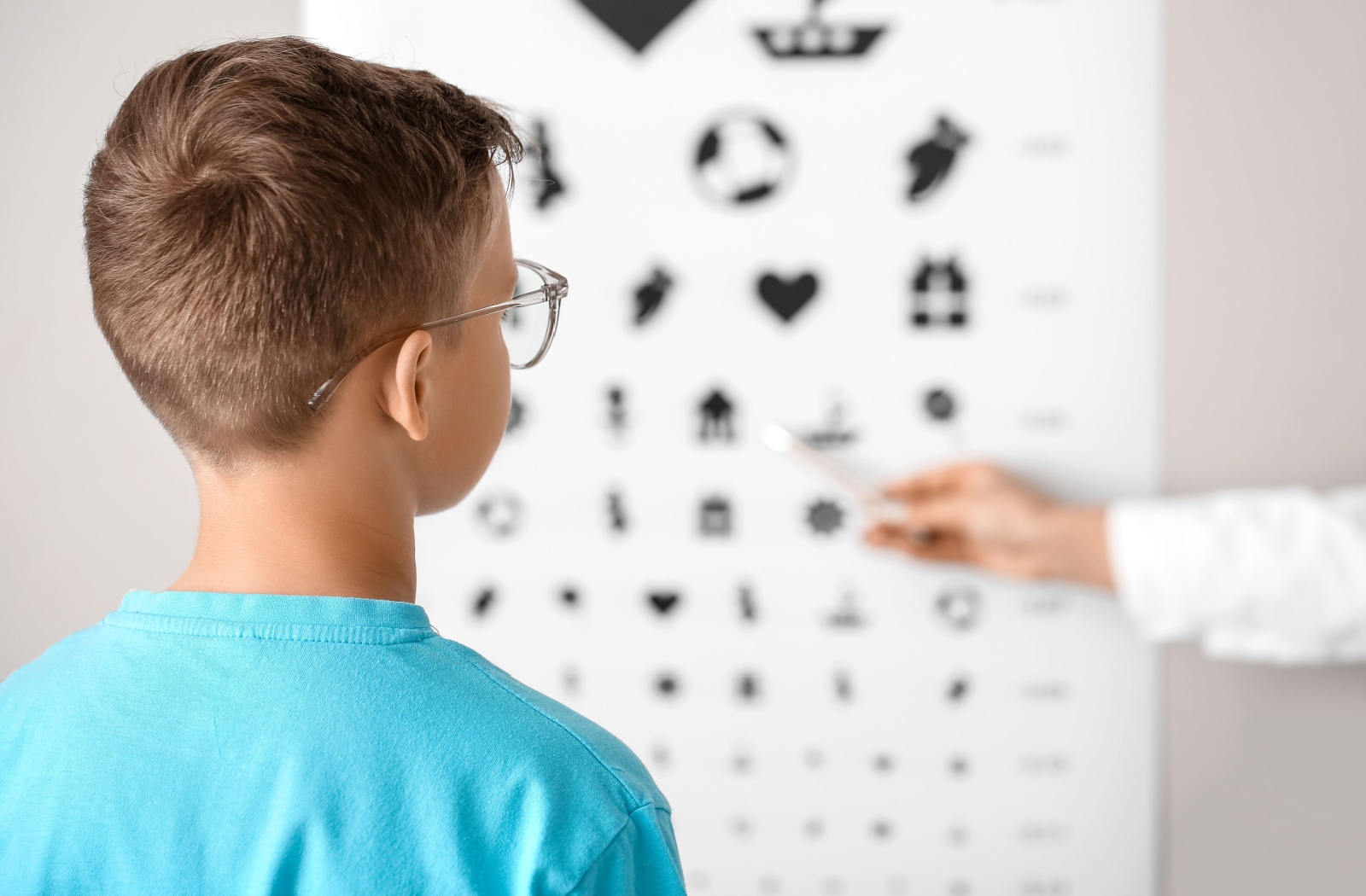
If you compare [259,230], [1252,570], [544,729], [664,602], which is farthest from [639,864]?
[1252,570]

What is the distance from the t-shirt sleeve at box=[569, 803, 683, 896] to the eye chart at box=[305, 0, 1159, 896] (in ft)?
1.38

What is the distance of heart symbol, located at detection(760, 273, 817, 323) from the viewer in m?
0.79

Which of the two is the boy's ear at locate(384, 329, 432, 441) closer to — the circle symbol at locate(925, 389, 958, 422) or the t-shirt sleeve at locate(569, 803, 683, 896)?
the t-shirt sleeve at locate(569, 803, 683, 896)

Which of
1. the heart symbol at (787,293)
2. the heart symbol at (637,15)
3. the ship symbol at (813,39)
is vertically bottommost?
the heart symbol at (787,293)

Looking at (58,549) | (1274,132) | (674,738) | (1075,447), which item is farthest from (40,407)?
(1274,132)

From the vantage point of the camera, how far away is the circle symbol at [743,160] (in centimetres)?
78

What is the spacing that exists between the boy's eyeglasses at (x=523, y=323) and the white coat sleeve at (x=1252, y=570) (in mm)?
474

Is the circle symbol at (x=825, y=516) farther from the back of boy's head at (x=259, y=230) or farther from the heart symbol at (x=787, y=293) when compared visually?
the back of boy's head at (x=259, y=230)

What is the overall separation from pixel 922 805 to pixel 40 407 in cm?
90

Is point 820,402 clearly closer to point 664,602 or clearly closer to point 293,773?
point 664,602

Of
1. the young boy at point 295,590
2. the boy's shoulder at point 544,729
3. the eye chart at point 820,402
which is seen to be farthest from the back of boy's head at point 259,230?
the eye chart at point 820,402

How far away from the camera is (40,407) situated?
2.96 feet

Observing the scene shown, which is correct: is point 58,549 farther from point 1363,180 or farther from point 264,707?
point 1363,180

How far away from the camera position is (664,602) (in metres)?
0.82
